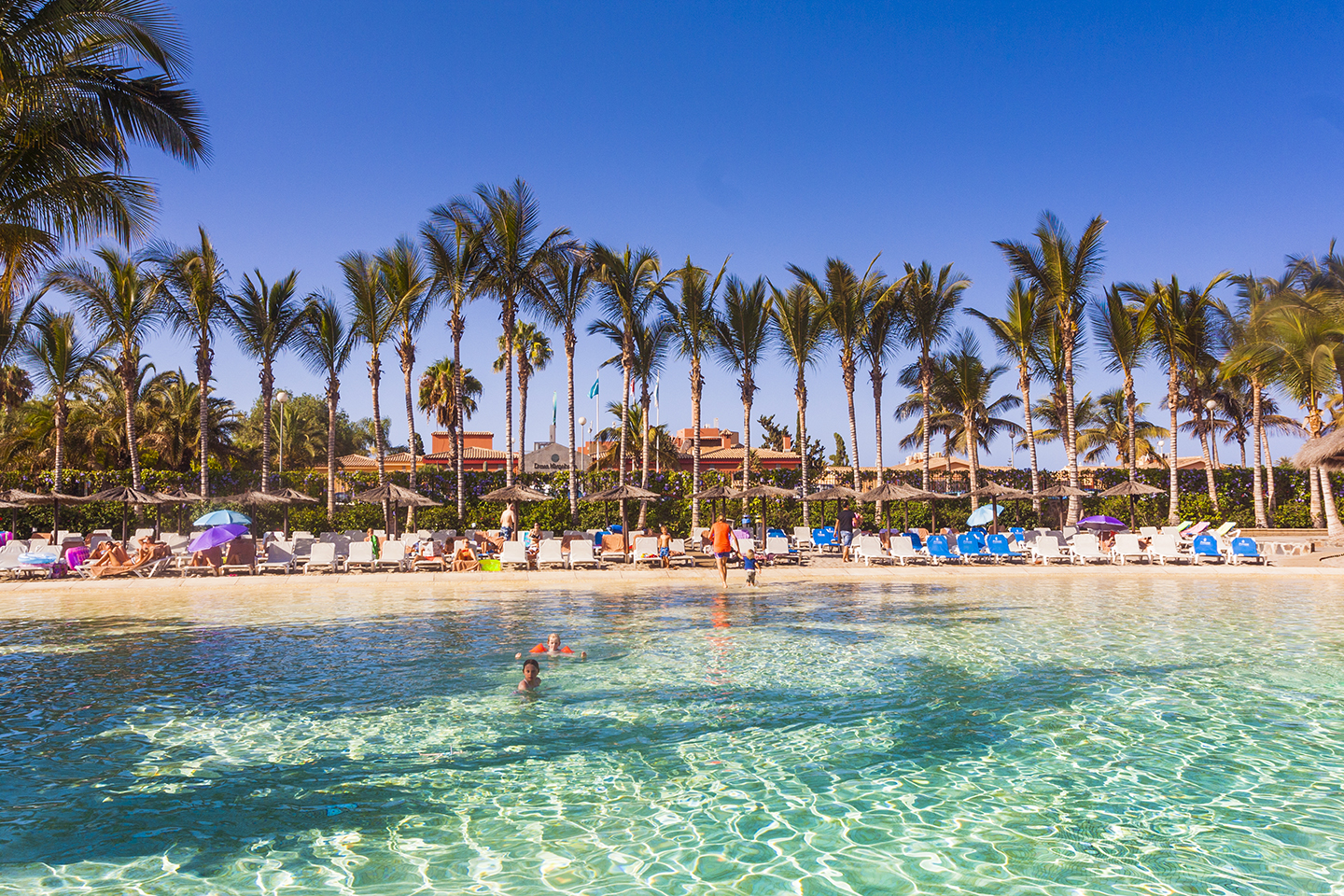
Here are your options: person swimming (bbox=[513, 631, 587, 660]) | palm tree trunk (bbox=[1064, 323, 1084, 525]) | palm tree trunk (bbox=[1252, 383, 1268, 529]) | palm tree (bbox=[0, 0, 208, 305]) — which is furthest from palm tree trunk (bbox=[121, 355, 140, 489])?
palm tree trunk (bbox=[1252, 383, 1268, 529])

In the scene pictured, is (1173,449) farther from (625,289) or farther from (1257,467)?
(625,289)

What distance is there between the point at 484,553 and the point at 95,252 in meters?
15.4

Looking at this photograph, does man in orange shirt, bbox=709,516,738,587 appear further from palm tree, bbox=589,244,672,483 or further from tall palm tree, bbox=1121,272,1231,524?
tall palm tree, bbox=1121,272,1231,524

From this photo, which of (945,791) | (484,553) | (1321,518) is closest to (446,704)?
(945,791)

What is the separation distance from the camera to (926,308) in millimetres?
29984

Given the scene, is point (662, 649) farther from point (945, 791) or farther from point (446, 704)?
Answer: point (945, 791)

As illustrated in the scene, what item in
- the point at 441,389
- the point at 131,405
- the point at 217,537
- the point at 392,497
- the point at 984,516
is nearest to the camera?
the point at 217,537

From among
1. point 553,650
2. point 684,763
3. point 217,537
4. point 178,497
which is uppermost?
point 178,497

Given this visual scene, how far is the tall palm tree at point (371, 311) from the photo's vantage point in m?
27.3

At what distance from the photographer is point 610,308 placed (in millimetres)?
27016

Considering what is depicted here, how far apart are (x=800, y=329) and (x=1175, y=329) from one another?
1244 centimetres

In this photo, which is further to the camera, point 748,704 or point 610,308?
point 610,308

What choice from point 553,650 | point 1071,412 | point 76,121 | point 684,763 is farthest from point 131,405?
point 1071,412

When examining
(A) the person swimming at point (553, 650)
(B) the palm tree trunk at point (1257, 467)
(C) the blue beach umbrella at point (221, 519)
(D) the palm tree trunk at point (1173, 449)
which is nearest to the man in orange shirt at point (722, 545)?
(A) the person swimming at point (553, 650)
